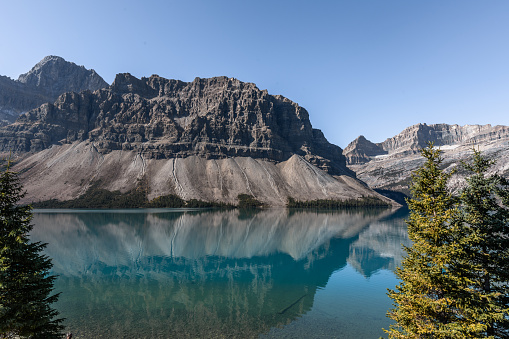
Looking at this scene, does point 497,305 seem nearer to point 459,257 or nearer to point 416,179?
point 459,257

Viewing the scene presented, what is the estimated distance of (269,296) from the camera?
32.0 metres

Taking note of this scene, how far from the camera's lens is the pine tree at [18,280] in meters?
11.8

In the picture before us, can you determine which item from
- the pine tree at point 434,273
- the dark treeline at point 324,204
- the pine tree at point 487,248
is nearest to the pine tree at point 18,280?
the pine tree at point 434,273

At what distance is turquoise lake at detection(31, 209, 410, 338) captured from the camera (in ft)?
77.9

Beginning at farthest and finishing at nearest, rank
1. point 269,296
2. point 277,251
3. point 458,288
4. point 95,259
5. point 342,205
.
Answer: point 342,205, point 277,251, point 95,259, point 269,296, point 458,288

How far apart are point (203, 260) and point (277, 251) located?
1808cm

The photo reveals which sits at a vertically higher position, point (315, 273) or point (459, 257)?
point (459, 257)

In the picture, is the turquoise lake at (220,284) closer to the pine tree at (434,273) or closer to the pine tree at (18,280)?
the pine tree at (18,280)

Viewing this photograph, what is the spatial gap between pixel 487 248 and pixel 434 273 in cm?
395

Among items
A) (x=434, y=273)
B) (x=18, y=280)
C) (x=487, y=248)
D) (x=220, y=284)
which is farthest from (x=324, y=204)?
(x=18, y=280)

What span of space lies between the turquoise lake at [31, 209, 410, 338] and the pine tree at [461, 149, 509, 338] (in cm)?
1290

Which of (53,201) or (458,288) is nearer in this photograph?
(458,288)

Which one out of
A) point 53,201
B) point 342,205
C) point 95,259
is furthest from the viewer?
point 342,205

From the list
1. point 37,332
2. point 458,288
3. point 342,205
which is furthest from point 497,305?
point 342,205
